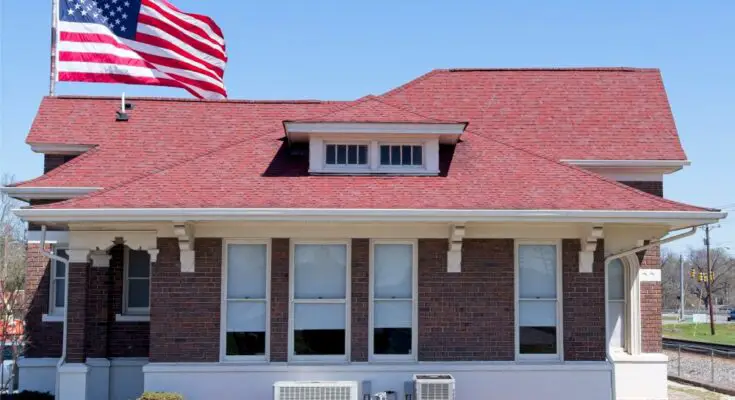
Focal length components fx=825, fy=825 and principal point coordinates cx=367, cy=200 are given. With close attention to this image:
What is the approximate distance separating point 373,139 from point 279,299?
287cm

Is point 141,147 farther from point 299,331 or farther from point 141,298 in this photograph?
point 299,331

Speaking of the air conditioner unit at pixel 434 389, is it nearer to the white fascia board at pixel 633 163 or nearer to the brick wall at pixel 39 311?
the white fascia board at pixel 633 163

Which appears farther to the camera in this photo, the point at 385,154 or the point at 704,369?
the point at 704,369

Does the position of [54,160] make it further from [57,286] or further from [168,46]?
[168,46]

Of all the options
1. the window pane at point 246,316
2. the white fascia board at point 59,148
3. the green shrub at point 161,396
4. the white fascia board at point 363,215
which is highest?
the white fascia board at point 59,148

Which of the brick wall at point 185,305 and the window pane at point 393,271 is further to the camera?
the window pane at point 393,271

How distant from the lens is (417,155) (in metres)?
13.0

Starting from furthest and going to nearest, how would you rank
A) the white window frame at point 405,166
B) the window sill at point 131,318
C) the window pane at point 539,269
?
the window sill at point 131,318, the white window frame at point 405,166, the window pane at point 539,269

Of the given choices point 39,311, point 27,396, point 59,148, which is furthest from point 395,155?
point 27,396

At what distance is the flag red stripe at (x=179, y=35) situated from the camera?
17266 mm

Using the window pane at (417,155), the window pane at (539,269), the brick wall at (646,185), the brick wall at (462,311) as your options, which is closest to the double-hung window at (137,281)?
the window pane at (417,155)

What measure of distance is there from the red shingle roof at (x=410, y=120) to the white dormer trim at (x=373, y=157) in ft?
0.64

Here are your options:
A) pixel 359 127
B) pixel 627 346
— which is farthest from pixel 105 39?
pixel 627 346

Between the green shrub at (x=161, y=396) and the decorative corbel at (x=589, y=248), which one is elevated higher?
the decorative corbel at (x=589, y=248)
